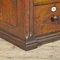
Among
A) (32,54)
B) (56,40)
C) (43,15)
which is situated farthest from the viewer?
(56,40)

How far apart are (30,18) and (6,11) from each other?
0.75 feet

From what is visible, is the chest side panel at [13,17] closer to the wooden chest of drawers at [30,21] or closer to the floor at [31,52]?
the wooden chest of drawers at [30,21]

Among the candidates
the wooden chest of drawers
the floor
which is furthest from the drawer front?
the floor

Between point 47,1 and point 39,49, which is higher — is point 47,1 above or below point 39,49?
above

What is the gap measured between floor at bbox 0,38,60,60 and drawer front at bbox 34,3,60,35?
11 cm

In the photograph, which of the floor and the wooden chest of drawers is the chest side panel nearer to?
the wooden chest of drawers

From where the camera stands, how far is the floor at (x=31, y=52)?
1.23 m

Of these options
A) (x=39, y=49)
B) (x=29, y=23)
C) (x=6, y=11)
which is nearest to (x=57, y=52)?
(x=39, y=49)

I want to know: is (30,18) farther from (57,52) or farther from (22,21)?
(57,52)

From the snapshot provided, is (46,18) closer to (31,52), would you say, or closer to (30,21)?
(30,21)

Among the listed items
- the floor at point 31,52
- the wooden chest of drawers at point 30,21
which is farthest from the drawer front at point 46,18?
the floor at point 31,52

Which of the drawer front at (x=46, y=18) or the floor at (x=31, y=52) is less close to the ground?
the drawer front at (x=46, y=18)

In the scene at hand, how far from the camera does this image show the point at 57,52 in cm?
130

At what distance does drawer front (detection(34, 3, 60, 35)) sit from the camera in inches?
53.5
